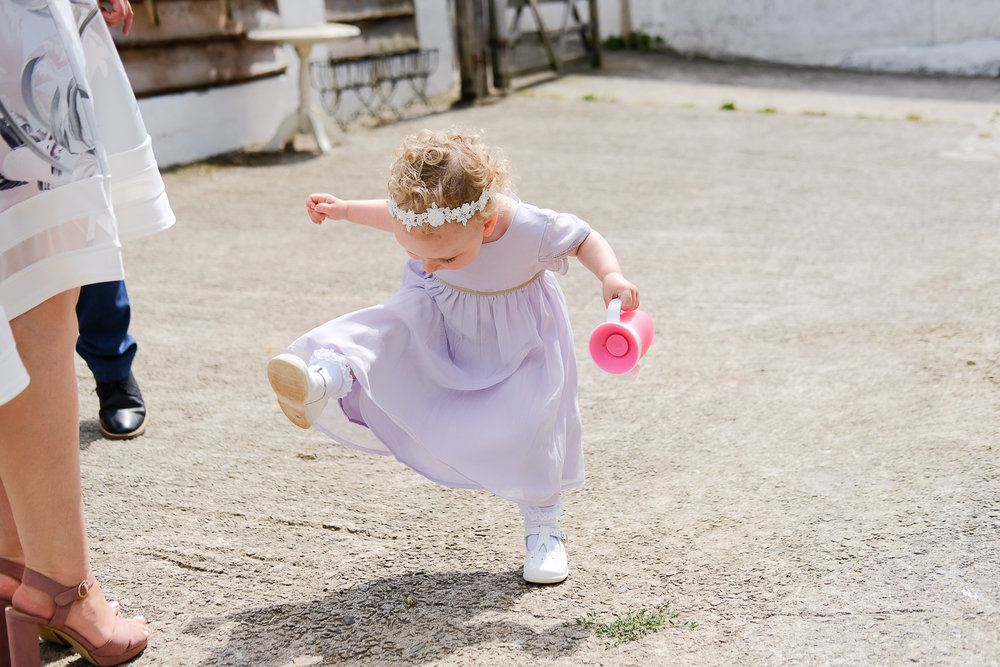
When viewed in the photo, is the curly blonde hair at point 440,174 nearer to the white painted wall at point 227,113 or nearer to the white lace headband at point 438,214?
the white lace headband at point 438,214

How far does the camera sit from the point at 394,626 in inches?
85.4

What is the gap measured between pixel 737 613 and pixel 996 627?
0.50 m

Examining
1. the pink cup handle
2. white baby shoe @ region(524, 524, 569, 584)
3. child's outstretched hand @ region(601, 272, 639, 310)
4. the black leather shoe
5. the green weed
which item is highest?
child's outstretched hand @ region(601, 272, 639, 310)

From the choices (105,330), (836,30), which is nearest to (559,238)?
(105,330)

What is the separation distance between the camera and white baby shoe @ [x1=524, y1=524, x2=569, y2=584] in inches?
90.6

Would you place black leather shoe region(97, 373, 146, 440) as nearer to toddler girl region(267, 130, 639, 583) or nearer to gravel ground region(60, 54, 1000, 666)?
gravel ground region(60, 54, 1000, 666)

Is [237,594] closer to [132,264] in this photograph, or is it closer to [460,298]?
[460,298]

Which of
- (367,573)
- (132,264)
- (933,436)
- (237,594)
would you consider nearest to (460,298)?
(367,573)

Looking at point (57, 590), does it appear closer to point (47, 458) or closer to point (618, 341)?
point (47, 458)

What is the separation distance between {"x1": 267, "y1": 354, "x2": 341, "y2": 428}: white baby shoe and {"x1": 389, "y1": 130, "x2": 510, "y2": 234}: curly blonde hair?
36 centimetres

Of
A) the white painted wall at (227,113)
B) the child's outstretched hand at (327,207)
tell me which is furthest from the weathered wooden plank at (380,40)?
the child's outstretched hand at (327,207)

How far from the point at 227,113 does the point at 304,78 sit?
0.65 m

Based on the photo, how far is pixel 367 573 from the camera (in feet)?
7.80

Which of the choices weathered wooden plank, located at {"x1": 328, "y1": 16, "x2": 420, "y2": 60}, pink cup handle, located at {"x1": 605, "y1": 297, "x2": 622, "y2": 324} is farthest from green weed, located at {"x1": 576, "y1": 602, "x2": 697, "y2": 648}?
weathered wooden plank, located at {"x1": 328, "y1": 16, "x2": 420, "y2": 60}
